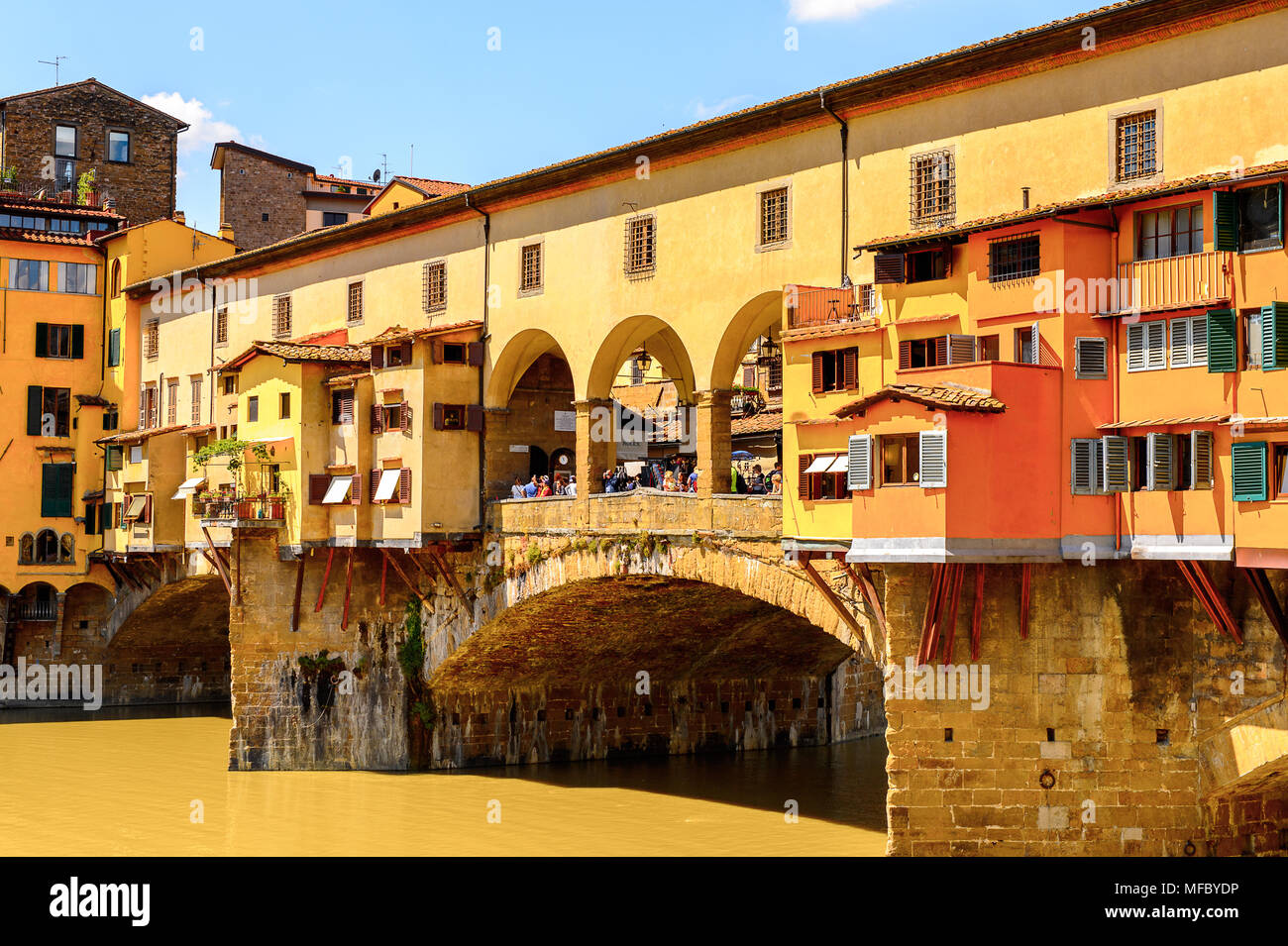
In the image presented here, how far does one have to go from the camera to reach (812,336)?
2906 cm

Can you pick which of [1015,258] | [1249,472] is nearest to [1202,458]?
[1249,472]

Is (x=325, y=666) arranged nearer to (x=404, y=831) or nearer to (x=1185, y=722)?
(x=404, y=831)

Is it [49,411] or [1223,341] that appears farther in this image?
[49,411]

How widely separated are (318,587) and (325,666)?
2.10 meters

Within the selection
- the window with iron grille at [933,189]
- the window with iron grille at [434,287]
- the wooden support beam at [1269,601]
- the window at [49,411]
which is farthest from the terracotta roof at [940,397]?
the window at [49,411]

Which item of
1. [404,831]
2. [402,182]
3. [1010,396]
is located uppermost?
[402,182]

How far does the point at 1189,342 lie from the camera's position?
23.5 meters

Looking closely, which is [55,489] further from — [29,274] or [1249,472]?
[1249,472]

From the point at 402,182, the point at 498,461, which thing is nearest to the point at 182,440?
the point at 402,182

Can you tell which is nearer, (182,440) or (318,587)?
(318,587)

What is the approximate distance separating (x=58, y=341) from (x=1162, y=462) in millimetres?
46934

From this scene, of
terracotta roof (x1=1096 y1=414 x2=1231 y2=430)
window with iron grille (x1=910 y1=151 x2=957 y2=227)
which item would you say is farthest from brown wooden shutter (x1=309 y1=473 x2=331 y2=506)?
terracotta roof (x1=1096 y1=414 x2=1231 y2=430)
